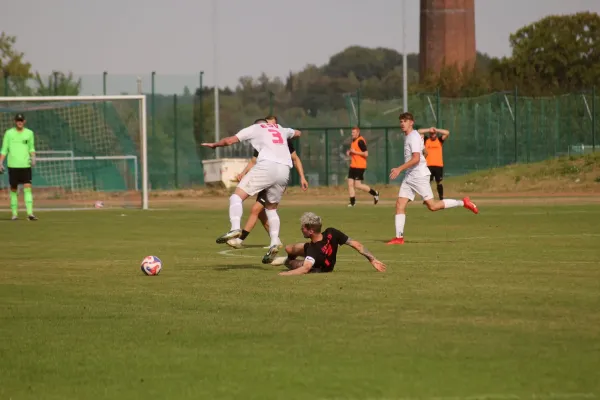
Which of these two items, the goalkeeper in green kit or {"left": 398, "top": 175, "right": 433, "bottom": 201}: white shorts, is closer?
{"left": 398, "top": 175, "right": 433, "bottom": 201}: white shorts

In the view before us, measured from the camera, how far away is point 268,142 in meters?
17.8

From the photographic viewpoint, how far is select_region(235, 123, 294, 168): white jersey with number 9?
17.7 m

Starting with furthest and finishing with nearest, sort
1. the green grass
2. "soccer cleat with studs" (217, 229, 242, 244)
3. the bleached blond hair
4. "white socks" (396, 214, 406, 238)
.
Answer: "white socks" (396, 214, 406, 238) → "soccer cleat with studs" (217, 229, 242, 244) → the bleached blond hair → the green grass

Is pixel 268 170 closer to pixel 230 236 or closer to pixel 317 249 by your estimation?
pixel 230 236

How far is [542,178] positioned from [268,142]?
102 feet

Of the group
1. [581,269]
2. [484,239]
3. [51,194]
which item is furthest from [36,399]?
[51,194]

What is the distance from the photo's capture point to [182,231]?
2589 cm

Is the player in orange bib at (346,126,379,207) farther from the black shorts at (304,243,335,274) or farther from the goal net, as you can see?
the black shorts at (304,243,335,274)

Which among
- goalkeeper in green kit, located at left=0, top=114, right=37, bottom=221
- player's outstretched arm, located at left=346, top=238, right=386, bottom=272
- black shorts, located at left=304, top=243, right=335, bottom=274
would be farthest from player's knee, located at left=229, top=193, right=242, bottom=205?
goalkeeper in green kit, located at left=0, top=114, right=37, bottom=221

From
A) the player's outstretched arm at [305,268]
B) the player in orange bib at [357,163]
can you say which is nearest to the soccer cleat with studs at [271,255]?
the player's outstretched arm at [305,268]

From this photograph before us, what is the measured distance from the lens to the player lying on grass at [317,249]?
14641 millimetres

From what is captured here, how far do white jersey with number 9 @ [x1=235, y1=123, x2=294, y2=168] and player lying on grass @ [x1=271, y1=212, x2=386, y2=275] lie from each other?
212cm

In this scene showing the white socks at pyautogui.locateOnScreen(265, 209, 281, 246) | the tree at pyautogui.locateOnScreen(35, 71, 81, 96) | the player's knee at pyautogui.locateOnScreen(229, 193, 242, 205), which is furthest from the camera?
the tree at pyautogui.locateOnScreen(35, 71, 81, 96)

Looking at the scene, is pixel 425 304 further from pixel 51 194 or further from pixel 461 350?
pixel 51 194
